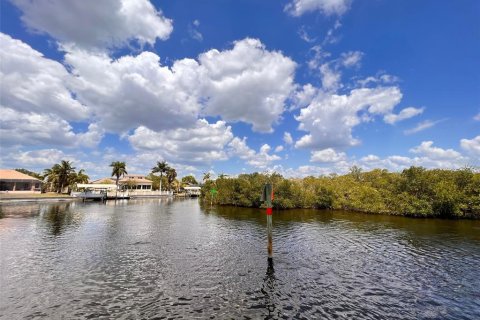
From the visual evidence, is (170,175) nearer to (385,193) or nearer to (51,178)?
(51,178)

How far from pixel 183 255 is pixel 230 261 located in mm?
4638

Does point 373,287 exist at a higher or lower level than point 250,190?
lower

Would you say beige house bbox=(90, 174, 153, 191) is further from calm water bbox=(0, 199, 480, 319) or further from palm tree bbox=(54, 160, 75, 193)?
calm water bbox=(0, 199, 480, 319)

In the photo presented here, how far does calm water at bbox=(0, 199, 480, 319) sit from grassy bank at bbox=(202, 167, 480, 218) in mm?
27149

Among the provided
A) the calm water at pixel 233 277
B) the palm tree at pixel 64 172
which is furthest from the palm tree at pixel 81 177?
the calm water at pixel 233 277

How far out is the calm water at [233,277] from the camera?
1357 cm

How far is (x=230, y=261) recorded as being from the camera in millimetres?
A: 22406

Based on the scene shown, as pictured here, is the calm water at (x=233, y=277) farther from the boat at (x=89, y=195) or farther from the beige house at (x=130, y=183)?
the beige house at (x=130, y=183)

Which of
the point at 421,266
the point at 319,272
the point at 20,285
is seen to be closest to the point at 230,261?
the point at 319,272

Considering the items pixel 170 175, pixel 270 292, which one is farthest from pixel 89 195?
pixel 270 292

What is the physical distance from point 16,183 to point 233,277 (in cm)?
10739

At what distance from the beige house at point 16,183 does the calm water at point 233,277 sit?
76.7m

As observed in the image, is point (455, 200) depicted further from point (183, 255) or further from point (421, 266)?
point (183, 255)

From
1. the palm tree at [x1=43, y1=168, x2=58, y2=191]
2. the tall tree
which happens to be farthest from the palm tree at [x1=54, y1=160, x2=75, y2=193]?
the tall tree
